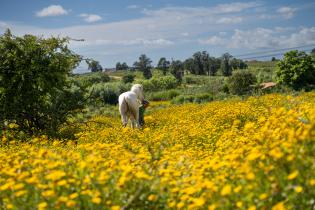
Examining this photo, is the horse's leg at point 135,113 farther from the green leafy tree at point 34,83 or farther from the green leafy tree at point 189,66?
the green leafy tree at point 189,66

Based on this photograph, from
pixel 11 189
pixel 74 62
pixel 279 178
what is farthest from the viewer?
pixel 74 62

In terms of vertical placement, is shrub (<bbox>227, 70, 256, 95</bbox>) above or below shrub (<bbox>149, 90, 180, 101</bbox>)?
above

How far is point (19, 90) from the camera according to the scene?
14.2 meters

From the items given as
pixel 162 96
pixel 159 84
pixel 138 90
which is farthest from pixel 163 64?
pixel 138 90

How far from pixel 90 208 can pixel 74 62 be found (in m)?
11.9

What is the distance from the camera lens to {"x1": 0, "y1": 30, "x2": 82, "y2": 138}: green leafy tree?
47.1ft

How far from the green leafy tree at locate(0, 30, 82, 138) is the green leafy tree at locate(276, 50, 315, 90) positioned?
107ft

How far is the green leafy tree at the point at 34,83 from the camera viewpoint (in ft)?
47.1

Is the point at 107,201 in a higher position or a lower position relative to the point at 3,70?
lower

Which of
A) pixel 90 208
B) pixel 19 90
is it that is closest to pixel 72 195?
pixel 90 208

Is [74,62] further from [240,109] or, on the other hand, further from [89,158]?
[89,158]

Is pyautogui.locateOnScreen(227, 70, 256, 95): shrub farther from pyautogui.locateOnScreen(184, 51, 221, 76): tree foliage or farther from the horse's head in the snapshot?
pyautogui.locateOnScreen(184, 51, 221, 76): tree foliage

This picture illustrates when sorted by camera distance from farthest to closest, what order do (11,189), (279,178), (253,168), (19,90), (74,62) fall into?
(74,62) < (19,90) < (11,189) < (253,168) < (279,178)

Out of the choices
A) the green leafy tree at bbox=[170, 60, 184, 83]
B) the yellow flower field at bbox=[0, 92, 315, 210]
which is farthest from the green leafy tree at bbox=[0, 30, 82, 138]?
the green leafy tree at bbox=[170, 60, 184, 83]
